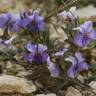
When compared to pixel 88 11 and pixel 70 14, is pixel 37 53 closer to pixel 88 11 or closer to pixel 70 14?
pixel 70 14

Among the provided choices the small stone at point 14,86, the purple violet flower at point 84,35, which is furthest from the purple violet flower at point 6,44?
the purple violet flower at point 84,35

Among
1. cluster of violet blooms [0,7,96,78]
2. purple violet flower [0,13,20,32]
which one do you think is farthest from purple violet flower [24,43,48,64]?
purple violet flower [0,13,20,32]

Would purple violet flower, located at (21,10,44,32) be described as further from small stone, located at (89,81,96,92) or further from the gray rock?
the gray rock

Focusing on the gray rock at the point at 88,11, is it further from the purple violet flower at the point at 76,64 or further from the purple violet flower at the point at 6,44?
the purple violet flower at the point at 76,64

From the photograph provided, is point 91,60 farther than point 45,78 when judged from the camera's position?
Yes

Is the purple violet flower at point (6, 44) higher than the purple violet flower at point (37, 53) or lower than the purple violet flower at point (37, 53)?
higher

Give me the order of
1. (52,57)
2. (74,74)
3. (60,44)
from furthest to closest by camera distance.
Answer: (60,44) → (52,57) → (74,74)

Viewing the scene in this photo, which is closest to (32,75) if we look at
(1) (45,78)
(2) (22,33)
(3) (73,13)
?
(1) (45,78)

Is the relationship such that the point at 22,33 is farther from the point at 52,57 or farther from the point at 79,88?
the point at 79,88
